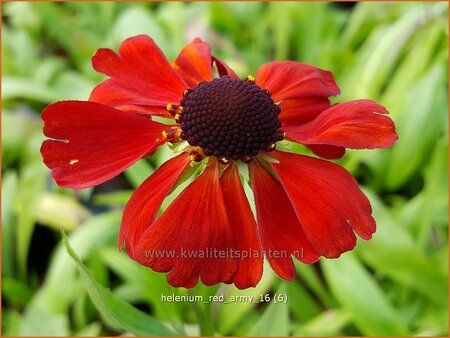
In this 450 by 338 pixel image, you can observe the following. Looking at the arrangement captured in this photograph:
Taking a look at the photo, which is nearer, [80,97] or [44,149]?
[44,149]

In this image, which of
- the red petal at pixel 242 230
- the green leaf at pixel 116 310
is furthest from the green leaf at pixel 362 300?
the red petal at pixel 242 230

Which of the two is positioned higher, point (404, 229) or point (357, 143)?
point (357, 143)

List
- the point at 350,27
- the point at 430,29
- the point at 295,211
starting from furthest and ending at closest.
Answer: the point at 350,27 → the point at 430,29 → the point at 295,211

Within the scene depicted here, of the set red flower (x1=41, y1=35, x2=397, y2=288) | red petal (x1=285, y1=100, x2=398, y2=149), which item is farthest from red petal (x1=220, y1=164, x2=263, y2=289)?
red petal (x1=285, y1=100, x2=398, y2=149)

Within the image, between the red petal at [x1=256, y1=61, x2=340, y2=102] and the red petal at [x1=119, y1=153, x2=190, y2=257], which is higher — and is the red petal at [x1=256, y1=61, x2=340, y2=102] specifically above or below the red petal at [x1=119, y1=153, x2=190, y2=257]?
above

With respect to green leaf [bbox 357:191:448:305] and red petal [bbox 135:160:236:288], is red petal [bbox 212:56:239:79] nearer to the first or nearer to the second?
red petal [bbox 135:160:236:288]

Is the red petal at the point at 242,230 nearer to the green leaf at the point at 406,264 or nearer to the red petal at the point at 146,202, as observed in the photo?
the red petal at the point at 146,202

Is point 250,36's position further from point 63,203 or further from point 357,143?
point 357,143

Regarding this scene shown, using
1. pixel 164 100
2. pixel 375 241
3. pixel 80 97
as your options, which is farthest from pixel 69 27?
pixel 164 100
